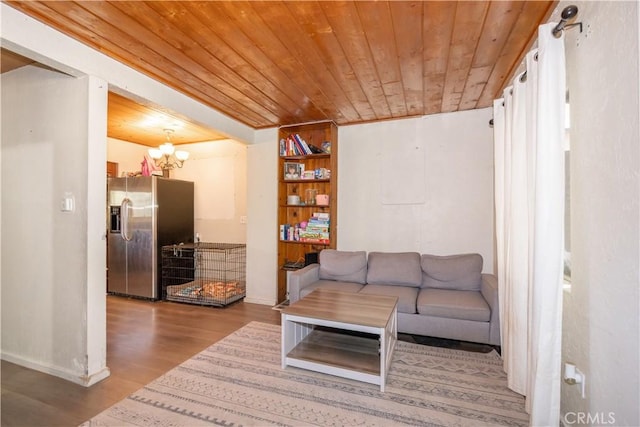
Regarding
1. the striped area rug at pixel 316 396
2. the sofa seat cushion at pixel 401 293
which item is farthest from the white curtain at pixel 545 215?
the sofa seat cushion at pixel 401 293

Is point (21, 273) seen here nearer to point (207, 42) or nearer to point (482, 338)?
point (207, 42)

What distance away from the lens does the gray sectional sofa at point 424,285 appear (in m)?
2.50

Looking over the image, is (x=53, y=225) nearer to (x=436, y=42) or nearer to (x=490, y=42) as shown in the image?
(x=436, y=42)

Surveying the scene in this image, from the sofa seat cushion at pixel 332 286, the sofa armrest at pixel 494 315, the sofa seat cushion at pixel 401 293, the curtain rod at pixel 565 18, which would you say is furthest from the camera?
the sofa seat cushion at pixel 332 286

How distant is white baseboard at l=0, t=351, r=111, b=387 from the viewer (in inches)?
78.6

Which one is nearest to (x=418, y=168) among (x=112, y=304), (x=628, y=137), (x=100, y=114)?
(x=628, y=137)

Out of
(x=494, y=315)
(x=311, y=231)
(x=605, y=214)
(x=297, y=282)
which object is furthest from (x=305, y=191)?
(x=605, y=214)

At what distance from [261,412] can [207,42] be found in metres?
2.45

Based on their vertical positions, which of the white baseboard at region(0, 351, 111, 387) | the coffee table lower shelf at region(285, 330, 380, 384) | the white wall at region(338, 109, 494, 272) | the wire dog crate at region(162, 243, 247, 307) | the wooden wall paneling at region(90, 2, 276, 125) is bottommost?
the white baseboard at region(0, 351, 111, 387)

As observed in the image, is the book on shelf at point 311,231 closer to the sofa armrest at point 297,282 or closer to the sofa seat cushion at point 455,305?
the sofa armrest at point 297,282

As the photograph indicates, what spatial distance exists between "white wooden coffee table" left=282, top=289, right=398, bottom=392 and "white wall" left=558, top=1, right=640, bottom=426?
1.02m

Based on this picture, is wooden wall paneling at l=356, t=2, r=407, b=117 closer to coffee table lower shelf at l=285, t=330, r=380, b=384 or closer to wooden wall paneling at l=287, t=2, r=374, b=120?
wooden wall paneling at l=287, t=2, r=374, b=120

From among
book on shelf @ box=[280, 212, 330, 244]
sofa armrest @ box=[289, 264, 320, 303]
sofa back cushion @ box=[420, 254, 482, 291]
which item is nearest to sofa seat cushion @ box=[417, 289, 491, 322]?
sofa back cushion @ box=[420, 254, 482, 291]

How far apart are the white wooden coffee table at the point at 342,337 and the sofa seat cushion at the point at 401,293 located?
0.31m
